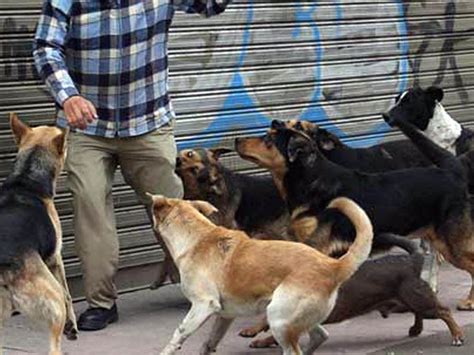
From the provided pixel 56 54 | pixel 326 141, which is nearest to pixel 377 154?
pixel 326 141

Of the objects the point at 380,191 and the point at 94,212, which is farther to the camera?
the point at 380,191

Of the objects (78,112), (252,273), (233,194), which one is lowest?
(233,194)

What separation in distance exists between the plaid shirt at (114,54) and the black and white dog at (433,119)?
237 cm

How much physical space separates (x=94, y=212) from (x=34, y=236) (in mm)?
1387

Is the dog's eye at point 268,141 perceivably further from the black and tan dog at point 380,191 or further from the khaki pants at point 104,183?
the khaki pants at point 104,183

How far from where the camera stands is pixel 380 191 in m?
8.20

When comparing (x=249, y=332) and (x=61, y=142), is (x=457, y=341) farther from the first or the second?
(x=61, y=142)

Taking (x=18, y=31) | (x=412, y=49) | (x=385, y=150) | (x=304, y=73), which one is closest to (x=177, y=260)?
(x=18, y=31)

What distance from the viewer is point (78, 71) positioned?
782cm

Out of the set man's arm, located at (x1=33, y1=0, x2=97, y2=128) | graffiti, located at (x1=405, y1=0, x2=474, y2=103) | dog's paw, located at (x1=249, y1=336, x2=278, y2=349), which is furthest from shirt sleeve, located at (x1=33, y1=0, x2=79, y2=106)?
graffiti, located at (x1=405, y1=0, x2=474, y2=103)

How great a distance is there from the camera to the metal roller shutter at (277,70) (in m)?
8.30

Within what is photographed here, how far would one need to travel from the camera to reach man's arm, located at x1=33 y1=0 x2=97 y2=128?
730cm

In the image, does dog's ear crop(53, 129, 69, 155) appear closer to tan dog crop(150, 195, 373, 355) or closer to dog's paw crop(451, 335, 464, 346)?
tan dog crop(150, 195, 373, 355)

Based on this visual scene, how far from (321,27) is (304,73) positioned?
1.48ft
